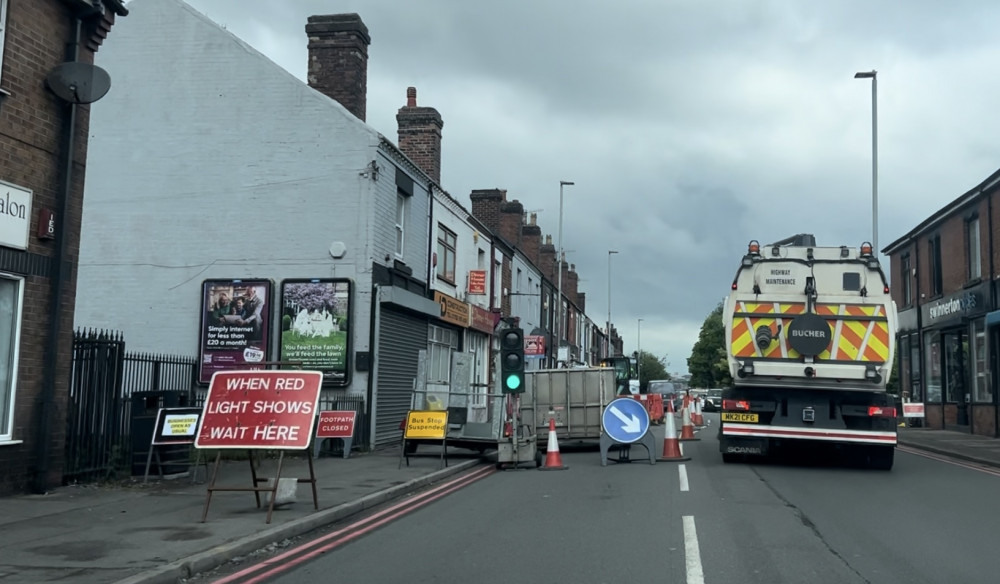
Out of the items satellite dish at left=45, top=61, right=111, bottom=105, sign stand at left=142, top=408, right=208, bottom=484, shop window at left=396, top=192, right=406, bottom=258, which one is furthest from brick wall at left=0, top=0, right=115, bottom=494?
shop window at left=396, top=192, right=406, bottom=258

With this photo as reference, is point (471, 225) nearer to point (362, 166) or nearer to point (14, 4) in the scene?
point (362, 166)

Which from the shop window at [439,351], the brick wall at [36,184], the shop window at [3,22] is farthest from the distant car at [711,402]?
the shop window at [3,22]

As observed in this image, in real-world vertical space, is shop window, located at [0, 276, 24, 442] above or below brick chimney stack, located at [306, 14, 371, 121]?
below

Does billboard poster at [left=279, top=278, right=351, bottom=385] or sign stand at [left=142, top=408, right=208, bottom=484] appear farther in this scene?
billboard poster at [left=279, top=278, right=351, bottom=385]

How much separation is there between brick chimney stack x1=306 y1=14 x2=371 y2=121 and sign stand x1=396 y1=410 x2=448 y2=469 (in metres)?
8.22

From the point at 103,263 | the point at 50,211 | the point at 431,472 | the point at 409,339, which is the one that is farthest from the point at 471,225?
the point at 50,211

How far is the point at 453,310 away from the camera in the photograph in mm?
25797

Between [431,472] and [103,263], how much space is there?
9906 millimetres

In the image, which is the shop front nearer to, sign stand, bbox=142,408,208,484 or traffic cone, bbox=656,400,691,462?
traffic cone, bbox=656,400,691,462

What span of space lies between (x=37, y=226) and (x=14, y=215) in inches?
17.6

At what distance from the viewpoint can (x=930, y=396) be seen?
32938 millimetres

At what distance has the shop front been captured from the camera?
26.7m

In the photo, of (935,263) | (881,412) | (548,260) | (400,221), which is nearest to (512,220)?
(548,260)

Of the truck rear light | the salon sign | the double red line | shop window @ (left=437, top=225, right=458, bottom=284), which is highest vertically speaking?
shop window @ (left=437, top=225, right=458, bottom=284)
